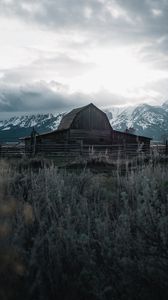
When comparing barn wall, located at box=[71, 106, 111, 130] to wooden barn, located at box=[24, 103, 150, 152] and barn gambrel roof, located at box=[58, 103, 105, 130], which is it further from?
barn gambrel roof, located at box=[58, 103, 105, 130]

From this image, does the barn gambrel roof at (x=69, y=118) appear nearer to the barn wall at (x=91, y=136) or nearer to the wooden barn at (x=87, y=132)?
the wooden barn at (x=87, y=132)

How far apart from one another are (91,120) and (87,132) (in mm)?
1975

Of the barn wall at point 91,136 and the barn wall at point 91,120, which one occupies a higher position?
the barn wall at point 91,120

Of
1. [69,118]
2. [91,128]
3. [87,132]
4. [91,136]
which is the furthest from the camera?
[69,118]

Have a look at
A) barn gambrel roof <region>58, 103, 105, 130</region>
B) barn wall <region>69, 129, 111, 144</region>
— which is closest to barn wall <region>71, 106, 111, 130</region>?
barn gambrel roof <region>58, 103, 105, 130</region>

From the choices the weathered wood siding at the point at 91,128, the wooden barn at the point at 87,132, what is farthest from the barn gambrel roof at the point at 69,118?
the weathered wood siding at the point at 91,128

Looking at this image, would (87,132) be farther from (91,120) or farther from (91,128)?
(91,120)

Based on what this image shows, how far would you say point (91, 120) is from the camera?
4147cm

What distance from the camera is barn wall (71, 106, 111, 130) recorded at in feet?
133

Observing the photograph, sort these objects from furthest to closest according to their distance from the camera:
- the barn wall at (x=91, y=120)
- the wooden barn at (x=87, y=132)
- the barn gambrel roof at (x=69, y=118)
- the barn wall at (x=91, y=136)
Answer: the barn wall at (x=91, y=120) < the barn gambrel roof at (x=69, y=118) < the barn wall at (x=91, y=136) < the wooden barn at (x=87, y=132)

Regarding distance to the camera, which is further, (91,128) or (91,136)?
(91,128)

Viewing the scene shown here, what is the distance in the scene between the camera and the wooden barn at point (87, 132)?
1523 inches

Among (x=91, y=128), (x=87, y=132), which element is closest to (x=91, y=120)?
(x=91, y=128)

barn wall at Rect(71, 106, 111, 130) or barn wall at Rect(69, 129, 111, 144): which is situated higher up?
barn wall at Rect(71, 106, 111, 130)
